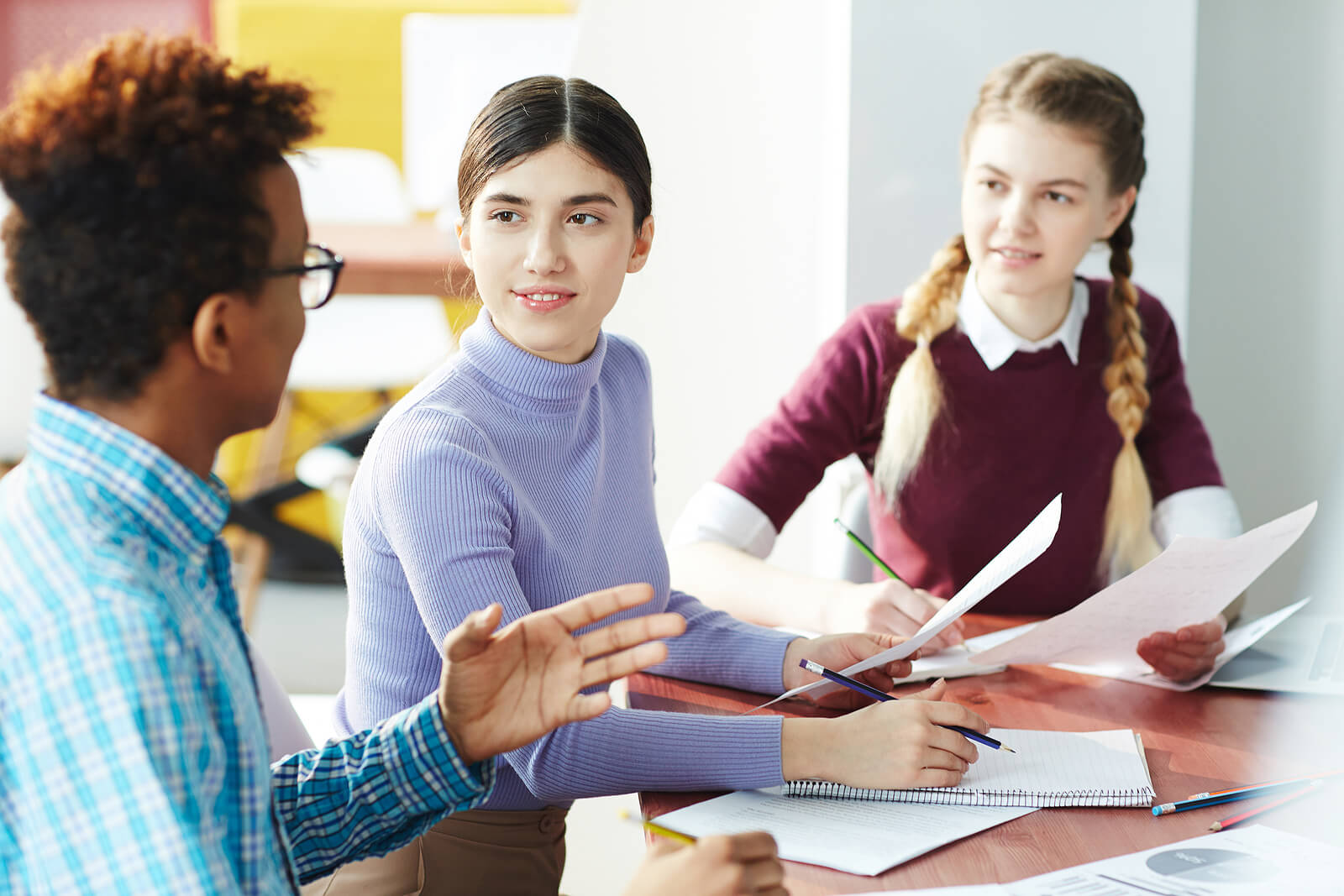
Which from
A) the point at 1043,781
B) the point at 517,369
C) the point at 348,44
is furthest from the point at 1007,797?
the point at 348,44

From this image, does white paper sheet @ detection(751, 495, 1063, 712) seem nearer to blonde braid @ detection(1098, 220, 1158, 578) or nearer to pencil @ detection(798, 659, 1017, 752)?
pencil @ detection(798, 659, 1017, 752)

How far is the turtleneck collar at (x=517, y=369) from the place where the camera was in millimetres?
1090

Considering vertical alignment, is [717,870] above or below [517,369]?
below

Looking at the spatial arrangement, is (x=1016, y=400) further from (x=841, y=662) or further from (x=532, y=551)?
(x=532, y=551)

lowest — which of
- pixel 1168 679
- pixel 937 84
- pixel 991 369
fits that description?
pixel 1168 679

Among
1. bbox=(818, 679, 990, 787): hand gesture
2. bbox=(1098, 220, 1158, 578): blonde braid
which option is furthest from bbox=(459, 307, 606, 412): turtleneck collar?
bbox=(1098, 220, 1158, 578): blonde braid

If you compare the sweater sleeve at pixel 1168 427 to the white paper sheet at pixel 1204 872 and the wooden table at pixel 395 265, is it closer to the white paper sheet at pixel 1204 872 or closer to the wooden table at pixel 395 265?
the white paper sheet at pixel 1204 872

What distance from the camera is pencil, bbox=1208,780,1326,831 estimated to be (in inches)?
32.8

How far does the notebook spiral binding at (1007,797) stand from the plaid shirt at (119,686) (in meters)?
0.41

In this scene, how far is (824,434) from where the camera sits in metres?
1.57

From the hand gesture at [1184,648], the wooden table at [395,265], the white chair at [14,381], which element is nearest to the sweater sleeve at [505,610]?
the hand gesture at [1184,648]

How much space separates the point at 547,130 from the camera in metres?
1.08

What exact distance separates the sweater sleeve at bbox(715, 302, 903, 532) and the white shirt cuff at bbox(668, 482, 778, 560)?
0.06 feet

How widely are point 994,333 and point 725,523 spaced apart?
43cm
